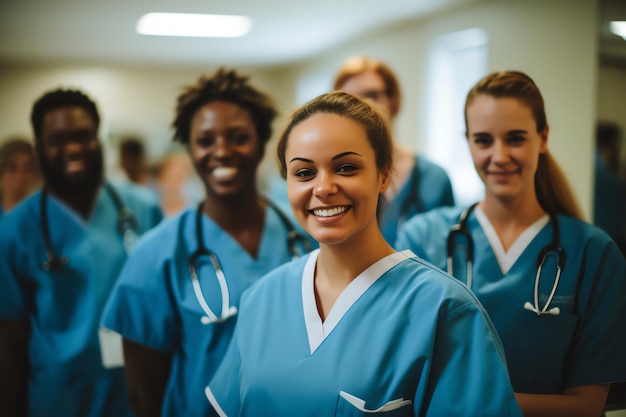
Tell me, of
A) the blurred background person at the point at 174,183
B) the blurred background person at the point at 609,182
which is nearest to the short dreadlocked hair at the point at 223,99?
the blurred background person at the point at 609,182

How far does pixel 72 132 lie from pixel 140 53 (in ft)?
4.10

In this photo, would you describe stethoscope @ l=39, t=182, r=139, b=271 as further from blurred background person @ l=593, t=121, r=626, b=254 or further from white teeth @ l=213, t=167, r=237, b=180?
blurred background person @ l=593, t=121, r=626, b=254

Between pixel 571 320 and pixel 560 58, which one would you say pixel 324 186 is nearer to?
pixel 571 320

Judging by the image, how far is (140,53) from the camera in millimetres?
2572

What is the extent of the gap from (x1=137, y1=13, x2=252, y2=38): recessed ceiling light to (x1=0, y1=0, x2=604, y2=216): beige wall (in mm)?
189

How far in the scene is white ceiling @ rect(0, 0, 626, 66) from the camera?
6.14ft

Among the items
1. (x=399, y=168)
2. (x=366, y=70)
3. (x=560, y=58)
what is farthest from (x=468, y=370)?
(x=366, y=70)

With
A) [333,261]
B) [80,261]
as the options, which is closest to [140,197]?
[80,261]

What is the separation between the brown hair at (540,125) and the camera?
98 cm

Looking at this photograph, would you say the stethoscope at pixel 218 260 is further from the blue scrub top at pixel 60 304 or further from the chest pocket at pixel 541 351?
the chest pocket at pixel 541 351

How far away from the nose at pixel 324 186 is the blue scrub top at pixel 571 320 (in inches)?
15.7

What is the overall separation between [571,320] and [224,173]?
800 mm

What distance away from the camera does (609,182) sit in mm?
1158

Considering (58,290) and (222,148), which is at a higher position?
(222,148)
